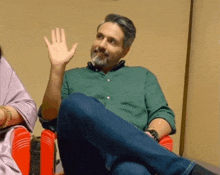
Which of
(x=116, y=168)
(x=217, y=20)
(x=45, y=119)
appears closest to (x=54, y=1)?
(x=45, y=119)

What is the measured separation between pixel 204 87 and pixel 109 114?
139 cm

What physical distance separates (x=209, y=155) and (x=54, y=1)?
1.74 m

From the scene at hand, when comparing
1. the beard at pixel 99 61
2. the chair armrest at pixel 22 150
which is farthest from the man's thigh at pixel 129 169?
the beard at pixel 99 61

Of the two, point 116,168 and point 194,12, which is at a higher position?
point 194,12

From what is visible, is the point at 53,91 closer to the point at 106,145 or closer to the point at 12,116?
the point at 12,116

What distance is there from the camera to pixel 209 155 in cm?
206

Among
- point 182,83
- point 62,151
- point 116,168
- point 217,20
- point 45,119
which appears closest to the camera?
point 116,168

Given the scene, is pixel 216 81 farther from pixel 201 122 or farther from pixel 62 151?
pixel 62 151

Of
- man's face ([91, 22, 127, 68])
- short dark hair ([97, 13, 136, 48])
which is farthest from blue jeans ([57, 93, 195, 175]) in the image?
short dark hair ([97, 13, 136, 48])

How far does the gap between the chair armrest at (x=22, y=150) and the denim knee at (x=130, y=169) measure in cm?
48

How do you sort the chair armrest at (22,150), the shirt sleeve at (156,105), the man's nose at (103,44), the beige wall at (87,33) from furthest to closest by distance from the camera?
the beige wall at (87,33) → the man's nose at (103,44) → the shirt sleeve at (156,105) → the chair armrest at (22,150)

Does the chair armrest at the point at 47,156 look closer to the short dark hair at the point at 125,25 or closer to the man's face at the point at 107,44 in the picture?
the man's face at the point at 107,44

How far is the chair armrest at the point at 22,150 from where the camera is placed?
1.18 m

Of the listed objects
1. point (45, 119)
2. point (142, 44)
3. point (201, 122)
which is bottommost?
point (201, 122)
